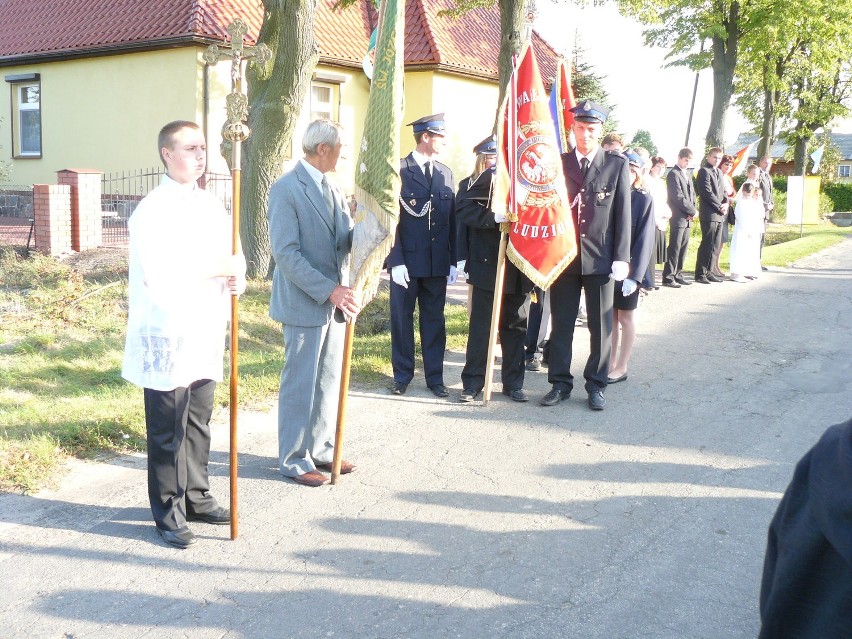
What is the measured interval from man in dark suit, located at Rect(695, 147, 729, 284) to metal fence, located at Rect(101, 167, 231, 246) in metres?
8.45

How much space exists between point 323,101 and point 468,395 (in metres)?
15.6

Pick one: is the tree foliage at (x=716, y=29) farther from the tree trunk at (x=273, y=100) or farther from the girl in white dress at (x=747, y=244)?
the tree trunk at (x=273, y=100)

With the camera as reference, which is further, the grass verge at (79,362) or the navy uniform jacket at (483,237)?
the navy uniform jacket at (483,237)

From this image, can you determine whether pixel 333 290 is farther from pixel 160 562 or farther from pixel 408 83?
pixel 408 83

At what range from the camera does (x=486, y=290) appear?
24.2 feet

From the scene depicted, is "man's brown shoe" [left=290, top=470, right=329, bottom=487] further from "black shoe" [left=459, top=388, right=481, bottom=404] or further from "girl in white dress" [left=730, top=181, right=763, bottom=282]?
"girl in white dress" [left=730, top=181, right=763, bottom=282]

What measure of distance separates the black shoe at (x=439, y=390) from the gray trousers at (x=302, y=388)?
2.03 m

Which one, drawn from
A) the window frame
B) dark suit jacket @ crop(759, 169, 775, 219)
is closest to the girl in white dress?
dark suit jacket @ crop(759, 169, 775, 219)

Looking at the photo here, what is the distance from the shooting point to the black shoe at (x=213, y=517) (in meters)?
4.66

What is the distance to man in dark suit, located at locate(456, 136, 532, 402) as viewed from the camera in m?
7.31

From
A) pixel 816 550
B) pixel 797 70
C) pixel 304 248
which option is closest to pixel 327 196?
pixel 304 248

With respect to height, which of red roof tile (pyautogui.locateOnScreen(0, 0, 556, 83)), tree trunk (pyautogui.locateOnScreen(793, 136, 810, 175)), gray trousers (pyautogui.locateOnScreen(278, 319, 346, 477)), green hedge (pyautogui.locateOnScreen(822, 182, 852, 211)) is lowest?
gray trousers (pyautogui.locateOnScreen(278, 319, 346, 477))

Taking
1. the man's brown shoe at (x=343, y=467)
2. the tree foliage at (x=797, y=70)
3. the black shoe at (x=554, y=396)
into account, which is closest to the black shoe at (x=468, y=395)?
the black shoe at (x=554, y=396)

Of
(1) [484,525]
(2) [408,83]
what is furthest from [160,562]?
(2) [408,83]
